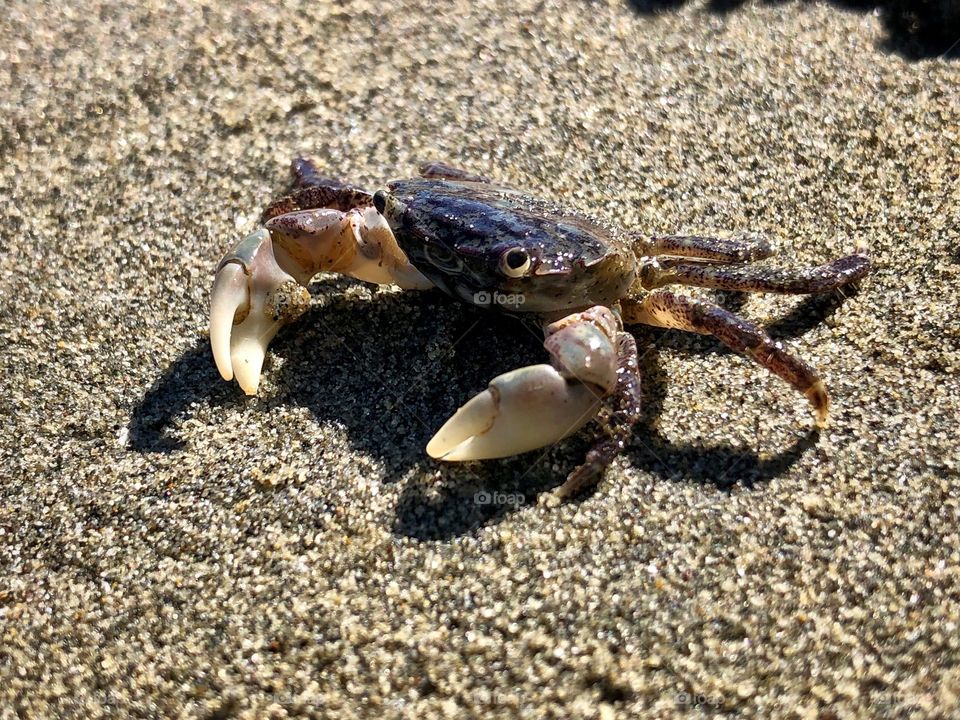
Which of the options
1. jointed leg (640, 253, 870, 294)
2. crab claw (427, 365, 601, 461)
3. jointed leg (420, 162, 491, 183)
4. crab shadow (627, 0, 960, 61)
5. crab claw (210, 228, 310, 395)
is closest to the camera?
Result: crab claw (427, 365, 601, 461)

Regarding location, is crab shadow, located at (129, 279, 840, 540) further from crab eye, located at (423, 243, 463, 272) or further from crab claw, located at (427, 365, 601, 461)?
crab eye, located at (423, 243, 463, 272)

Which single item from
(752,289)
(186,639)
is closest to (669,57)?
(752,289)

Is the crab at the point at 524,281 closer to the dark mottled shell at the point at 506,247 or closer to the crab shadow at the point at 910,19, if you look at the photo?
the dark mottled shell at the point at 506,247

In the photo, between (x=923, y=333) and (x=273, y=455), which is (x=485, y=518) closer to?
(x=273, y=455)

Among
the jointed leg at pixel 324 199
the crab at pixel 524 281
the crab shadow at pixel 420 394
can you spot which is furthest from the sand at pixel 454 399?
the jointed leg at pixel 324 199

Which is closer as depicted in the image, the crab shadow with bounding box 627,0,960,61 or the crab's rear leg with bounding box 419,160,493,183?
the crab's rear leg with bounding box 419,160,493,183

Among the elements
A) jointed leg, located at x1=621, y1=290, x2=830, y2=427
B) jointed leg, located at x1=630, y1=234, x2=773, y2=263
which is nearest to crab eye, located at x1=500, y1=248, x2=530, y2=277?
jointed leg, located at x1=621, y1=290, x2=830, y2=427

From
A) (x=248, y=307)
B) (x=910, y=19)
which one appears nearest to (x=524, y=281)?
(x=248, y=307)

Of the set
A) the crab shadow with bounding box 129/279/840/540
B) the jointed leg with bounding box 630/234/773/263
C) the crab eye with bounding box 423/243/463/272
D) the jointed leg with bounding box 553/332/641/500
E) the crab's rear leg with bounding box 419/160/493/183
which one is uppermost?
the crab eye with bounding box 423/243/463/272
